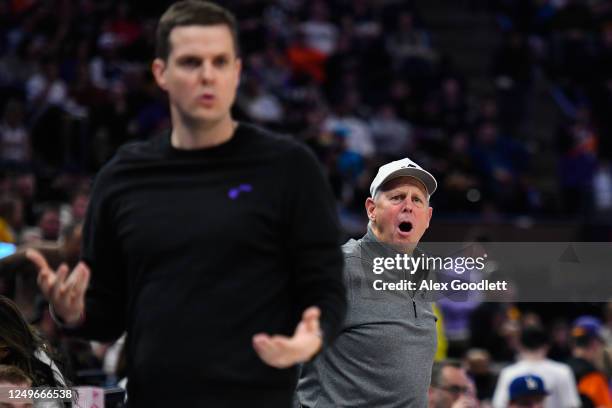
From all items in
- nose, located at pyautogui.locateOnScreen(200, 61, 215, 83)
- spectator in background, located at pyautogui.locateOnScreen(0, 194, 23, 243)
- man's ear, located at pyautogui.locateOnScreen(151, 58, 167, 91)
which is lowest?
nose, located at pyautogui.locateOnScreen(200, 61, 215, 83)

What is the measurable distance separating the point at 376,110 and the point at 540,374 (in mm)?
8939

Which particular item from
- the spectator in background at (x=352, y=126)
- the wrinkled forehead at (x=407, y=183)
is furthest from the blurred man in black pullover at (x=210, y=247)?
the spectator in background at (x=352, y=126)

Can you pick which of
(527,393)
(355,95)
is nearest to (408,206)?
(527,393)

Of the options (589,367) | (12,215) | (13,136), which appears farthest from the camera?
(13,136)

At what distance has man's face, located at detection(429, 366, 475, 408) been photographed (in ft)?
21.9

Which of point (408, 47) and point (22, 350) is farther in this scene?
point (408, 47)

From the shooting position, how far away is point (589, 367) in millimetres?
9250

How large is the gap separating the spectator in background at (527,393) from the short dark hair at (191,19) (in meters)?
5.19

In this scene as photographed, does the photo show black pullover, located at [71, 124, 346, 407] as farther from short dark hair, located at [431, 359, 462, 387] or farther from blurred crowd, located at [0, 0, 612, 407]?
blurred crowd, located at [0, 0, 612, 407]

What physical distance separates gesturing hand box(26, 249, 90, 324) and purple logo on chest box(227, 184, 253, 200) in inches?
15.0

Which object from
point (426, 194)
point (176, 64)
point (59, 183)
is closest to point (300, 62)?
point (59, 183)

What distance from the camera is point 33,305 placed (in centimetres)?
650

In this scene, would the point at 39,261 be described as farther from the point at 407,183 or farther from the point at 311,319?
the point at 407,183

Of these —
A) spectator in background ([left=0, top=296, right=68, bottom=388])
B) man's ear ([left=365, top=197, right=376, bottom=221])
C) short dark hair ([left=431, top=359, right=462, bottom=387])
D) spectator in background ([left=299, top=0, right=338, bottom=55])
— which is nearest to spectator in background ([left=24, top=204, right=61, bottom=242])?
short dark hair ([left=431, top=359, right=462, bottom=387])
